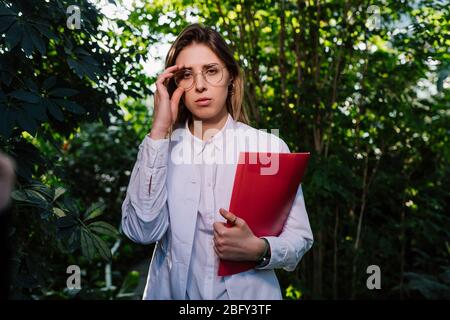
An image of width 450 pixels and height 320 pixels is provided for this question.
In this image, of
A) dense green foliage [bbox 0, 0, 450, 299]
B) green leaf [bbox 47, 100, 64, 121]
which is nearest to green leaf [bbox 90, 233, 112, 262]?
dense green foliage [bbox 0, 0, 450, 299]

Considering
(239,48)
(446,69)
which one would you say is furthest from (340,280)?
(446,69)

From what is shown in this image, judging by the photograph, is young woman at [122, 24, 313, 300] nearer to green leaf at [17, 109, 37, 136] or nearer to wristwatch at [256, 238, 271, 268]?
wristwatch at [256, 238, 271, 268]

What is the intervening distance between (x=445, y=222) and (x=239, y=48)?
1676mm

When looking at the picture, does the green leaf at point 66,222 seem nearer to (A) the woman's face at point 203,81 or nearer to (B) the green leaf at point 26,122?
→ (B) the green leaf at point 26,122

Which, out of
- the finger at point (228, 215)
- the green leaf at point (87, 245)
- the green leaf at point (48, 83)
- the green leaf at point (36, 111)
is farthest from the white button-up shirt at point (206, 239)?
the green leaf at point (48, 83)

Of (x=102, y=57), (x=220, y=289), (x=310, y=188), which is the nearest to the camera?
(x=220, y=289)

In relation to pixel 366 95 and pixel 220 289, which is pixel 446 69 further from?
pixel 220 289

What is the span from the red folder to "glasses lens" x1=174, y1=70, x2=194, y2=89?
27 cm

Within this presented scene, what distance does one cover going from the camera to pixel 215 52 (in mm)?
1457

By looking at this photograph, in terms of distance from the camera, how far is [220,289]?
4.08 feet

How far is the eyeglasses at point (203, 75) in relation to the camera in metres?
1.41

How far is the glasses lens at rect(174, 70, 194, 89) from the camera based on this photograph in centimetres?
141
